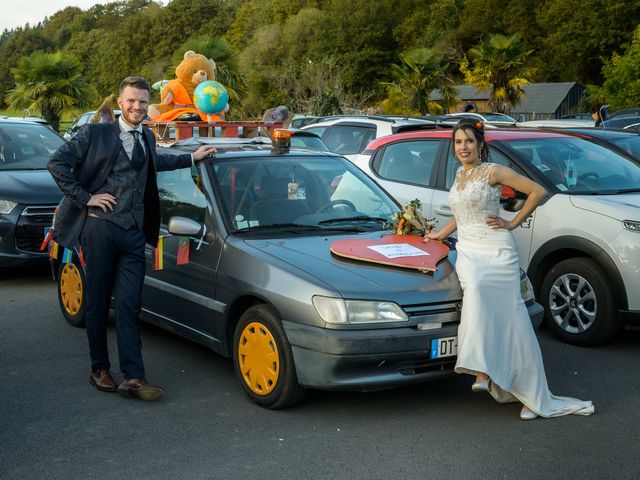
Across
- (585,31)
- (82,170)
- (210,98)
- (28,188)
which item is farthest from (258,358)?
(585,31)

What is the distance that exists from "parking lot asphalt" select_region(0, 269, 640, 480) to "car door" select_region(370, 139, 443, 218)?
2.35 m

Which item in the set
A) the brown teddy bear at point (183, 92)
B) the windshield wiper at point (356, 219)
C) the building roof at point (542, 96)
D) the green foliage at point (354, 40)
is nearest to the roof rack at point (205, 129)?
the brown teddy bear at point (183, 92)

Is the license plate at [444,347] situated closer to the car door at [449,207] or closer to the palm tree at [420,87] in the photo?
the car door at [449,207]

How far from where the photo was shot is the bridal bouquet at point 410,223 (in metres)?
5.86

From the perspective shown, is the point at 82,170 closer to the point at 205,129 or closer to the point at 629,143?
the point at 205,129

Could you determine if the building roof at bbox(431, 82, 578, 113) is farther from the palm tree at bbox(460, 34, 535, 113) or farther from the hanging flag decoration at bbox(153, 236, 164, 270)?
the hanging flag decoration at bbox(153, 236, 164, 270)

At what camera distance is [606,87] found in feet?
175

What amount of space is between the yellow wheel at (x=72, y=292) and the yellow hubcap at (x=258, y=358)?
7.54ft

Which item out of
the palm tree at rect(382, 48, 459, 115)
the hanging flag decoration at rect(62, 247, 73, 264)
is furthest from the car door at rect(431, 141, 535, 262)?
the palm tree at rect(382, 48, 459, 115)

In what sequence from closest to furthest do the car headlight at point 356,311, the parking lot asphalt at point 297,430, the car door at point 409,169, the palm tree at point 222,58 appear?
1. the parking lot asphalt at point 297,430
2. the car headlight at point 356,311
3. the car door at point 409,169
4. the palm tree at point 222,58

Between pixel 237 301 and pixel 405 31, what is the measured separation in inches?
3375

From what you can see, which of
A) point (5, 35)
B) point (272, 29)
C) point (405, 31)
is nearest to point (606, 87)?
point (405, 31)

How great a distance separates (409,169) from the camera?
8602mm

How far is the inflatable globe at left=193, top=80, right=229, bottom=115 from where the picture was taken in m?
12.1
